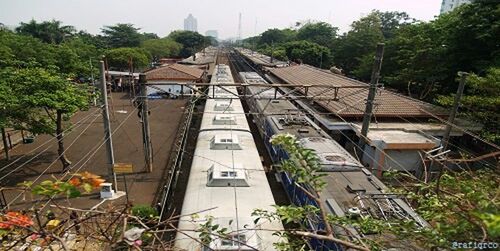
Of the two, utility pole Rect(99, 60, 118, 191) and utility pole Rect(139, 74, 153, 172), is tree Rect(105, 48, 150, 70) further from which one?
utility pole Rect(99, 60, 118, 191)

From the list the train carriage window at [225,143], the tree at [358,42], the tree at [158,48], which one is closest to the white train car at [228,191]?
the train carriage window at [225,143]

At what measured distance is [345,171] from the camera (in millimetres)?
11031

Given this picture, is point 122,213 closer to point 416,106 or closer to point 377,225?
point 377,225

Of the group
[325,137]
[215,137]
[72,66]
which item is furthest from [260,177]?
[72,66]

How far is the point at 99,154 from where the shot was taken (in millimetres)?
18234

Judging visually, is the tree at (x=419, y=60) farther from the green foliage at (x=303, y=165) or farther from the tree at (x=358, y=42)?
the green foliage at (x=303, y=165)

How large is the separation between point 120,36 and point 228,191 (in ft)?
207

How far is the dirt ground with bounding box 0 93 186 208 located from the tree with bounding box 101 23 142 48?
40807mm

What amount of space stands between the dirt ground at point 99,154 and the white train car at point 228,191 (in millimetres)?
3436

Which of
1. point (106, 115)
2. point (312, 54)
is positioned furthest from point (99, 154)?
point (312, 54)

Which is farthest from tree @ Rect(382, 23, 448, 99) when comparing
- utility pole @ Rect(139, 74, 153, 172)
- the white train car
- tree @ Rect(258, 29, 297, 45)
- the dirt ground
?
tree @ Rect(258, 29, 297, 45)

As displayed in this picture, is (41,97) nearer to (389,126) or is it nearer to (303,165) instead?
(303,165)

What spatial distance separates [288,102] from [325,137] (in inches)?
311

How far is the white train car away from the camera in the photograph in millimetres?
7242
